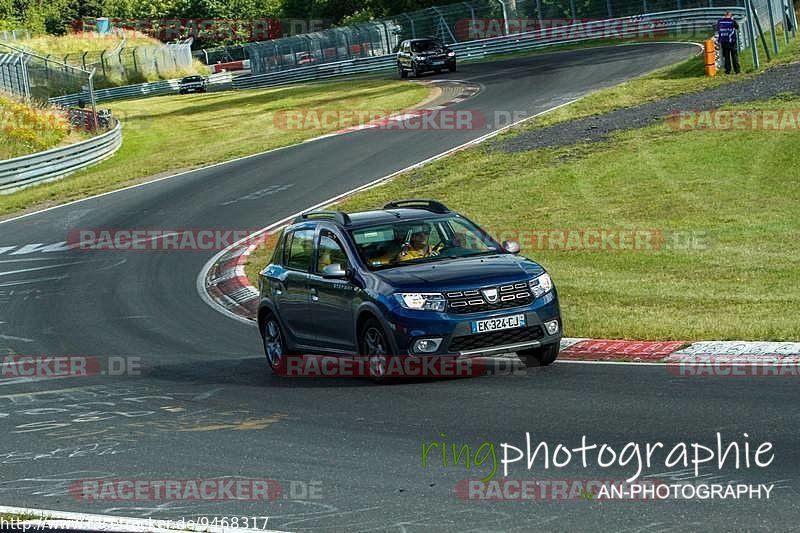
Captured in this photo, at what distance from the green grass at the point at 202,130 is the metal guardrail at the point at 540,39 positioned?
Result: 6089 millimetres

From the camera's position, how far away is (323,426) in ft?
34.4

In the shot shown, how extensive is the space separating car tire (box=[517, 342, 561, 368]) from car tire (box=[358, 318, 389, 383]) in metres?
1.42

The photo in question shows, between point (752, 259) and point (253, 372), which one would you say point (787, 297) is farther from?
point (253, 372)

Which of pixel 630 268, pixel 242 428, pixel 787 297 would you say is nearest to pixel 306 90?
pixel 630 268

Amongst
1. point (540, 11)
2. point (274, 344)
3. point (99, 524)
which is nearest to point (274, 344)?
point (274, 344)

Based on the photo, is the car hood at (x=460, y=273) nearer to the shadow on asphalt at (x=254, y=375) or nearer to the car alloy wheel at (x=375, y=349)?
the car alloy wheel at (x=375, y=349)

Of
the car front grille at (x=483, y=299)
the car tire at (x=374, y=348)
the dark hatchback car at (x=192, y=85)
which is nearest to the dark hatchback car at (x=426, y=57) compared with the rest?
the dark hatchback car at (x=192, y=85)

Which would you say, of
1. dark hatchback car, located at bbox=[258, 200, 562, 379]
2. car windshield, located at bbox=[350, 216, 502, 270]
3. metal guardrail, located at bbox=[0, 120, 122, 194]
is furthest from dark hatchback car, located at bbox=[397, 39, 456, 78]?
car windshield, located at bbox=[350, 216, 502, 270]

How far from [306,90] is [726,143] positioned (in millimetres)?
34955

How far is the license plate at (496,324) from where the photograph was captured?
1174cm

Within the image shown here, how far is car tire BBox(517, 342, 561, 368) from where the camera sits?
12352mm

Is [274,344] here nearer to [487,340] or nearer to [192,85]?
[487,340]

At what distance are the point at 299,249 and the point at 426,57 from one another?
144ft

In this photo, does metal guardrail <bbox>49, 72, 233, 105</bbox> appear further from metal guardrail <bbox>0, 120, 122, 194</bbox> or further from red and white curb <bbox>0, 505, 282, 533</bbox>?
red and white curb <bbox>0, 505, 282, 533</bbox>
